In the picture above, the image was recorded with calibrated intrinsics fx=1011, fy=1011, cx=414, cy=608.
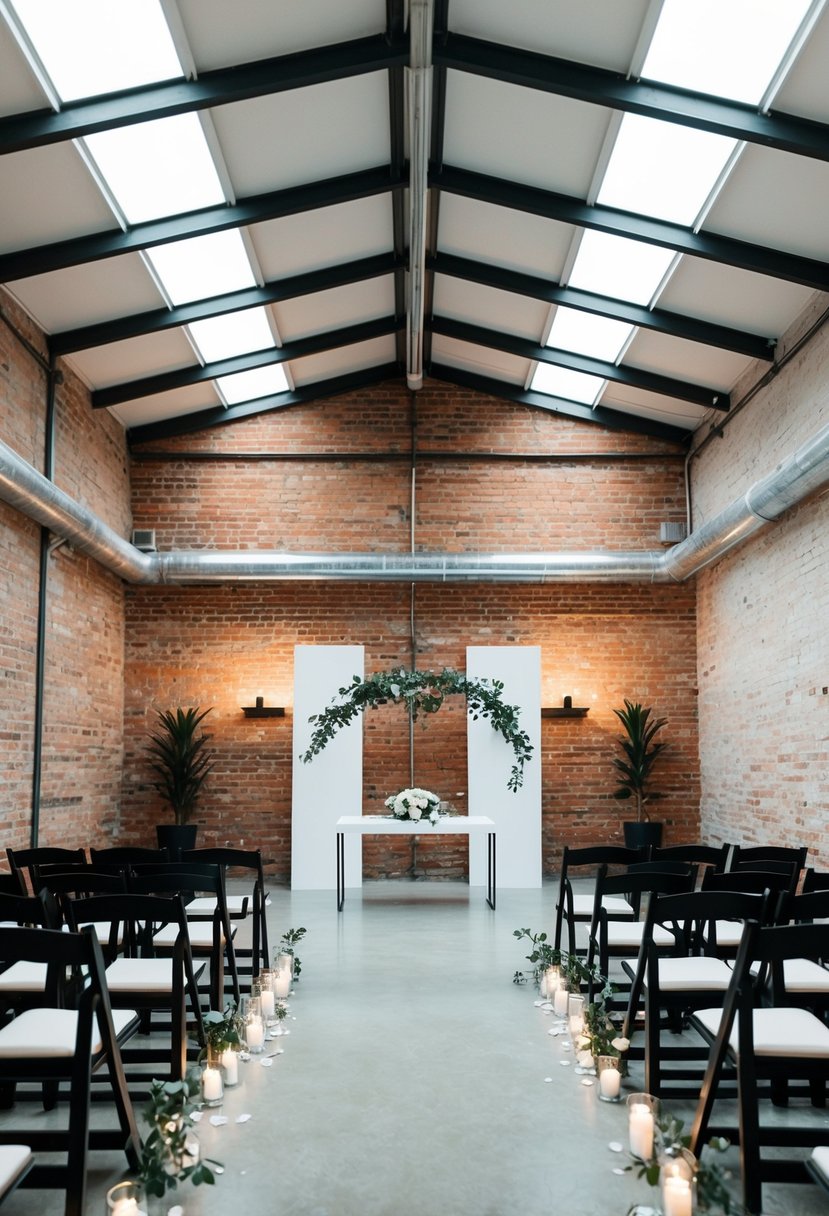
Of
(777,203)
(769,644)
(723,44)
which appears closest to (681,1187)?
(723,44)

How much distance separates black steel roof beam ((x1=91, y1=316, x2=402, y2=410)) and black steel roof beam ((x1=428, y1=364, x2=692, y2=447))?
136 centimetres

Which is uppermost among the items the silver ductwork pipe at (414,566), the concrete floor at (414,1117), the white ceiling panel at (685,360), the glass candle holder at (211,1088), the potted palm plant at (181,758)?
the white ceiling panel at (685,360)

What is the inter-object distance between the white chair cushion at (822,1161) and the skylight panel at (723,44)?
5.36 meters

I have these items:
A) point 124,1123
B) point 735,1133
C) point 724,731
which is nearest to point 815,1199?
point 735,1133

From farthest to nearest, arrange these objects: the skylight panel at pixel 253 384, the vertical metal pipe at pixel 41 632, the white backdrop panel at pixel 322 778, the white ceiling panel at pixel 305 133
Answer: the skylight panel at pixel 253 384 → the white backdrop panel at pixel 322 778 → the vertical metal pipe at pixel 41 632 → the white ceiling panel at pixel 305 133

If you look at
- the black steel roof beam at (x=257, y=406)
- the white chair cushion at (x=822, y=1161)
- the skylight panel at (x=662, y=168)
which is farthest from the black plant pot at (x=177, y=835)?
the white chair cushion at (x=822, y=1161)

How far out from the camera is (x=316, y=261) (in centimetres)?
888

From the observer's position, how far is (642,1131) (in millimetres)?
3318

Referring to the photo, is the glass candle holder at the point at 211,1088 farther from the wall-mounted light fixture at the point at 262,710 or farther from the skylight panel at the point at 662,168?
the wall-mounted light fixture at the point at 262,710

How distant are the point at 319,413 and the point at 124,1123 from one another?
9.26 metres

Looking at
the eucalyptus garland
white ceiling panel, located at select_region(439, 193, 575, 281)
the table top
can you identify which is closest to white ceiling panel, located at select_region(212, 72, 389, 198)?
white ceiling panel, located at select_region(439, 193, 575, 281)

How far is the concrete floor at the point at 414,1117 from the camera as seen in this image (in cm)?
318

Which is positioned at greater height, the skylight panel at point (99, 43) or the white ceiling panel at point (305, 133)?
the white ceiling panel at point (305, 133)

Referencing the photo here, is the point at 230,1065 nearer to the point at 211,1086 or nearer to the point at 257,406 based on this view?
the point at 211,1086
